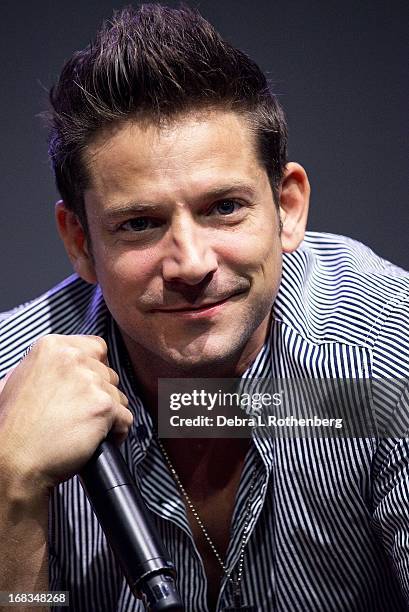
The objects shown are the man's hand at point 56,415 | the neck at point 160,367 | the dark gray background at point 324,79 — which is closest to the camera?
the man's hand at point 56,415

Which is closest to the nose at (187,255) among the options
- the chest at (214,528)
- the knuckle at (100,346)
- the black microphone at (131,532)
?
the knuckle at (100,346)

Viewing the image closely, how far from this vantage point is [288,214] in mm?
1389

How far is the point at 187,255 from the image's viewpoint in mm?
1166

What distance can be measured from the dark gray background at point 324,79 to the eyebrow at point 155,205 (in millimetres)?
343

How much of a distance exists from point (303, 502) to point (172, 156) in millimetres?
476

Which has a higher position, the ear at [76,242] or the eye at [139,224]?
the eye at [139,224]

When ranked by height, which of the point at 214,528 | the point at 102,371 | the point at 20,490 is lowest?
the point at 214,528

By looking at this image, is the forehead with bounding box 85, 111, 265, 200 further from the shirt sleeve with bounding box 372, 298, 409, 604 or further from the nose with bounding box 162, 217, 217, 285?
the shirt sleeve with bounding box 372, 298, 409, 604

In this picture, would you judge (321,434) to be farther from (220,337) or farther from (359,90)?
(359,90)

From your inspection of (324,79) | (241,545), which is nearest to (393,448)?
(241,545)

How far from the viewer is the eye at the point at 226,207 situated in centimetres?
122

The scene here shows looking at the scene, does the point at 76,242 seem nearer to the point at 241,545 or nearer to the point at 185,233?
the point at 185,233

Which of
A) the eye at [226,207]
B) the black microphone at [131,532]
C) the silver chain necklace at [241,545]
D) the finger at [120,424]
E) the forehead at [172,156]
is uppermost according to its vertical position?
the forehead at [172,156]

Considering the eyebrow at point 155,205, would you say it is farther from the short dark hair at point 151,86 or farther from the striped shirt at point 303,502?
the striped shirt at point 303,502
